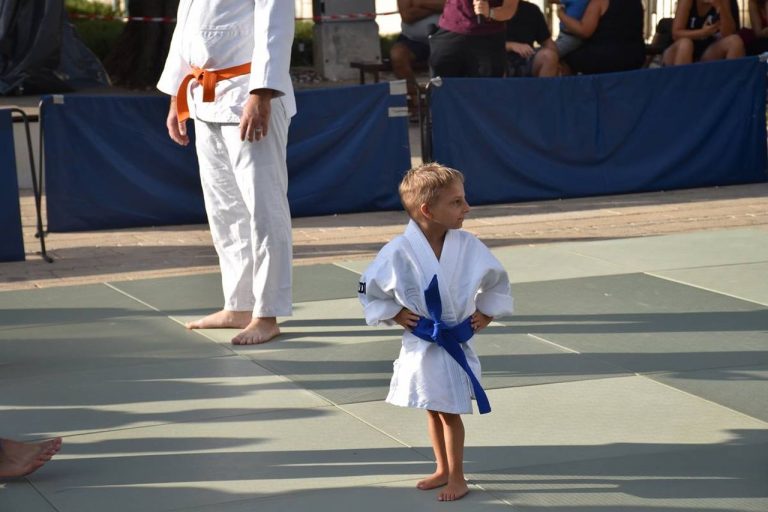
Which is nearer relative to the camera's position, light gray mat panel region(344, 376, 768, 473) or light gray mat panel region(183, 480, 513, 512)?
light gray mat panel region(183, 480, 513, 512)

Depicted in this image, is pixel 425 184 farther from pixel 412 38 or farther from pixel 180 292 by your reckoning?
pixel 412 38

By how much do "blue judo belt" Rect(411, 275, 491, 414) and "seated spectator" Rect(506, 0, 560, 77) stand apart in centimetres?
880

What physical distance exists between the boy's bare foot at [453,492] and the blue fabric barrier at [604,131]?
644 centimetres

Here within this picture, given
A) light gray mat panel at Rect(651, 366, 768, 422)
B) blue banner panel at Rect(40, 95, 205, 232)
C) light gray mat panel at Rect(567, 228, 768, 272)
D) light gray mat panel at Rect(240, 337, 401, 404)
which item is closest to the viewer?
light gray mat panel at Rect(651, 366, 768, 422)

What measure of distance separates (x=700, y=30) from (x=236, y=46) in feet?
27.2

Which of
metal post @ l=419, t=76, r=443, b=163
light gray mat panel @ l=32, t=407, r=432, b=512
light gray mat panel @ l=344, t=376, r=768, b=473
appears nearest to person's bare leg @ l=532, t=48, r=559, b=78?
metal post @ l=419, t=76, r=443, b=163

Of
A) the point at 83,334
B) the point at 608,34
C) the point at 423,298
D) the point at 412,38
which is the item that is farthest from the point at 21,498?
the point at 412,38

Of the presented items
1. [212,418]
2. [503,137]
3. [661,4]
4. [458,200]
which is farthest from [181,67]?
[661,4]

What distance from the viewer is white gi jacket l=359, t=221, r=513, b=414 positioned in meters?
4.45

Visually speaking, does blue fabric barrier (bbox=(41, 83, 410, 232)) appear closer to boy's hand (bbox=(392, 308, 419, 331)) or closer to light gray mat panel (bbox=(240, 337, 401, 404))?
light gray mat panel (bbox=(240, 337, 401, 404))

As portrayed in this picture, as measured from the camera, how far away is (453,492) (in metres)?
4.45

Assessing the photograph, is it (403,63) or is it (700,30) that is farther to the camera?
(403,63)

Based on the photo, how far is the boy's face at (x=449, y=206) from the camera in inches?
176

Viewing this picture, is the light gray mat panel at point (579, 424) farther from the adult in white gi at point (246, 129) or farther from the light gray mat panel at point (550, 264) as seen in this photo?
the light gray mat panel at point (550, 264)
